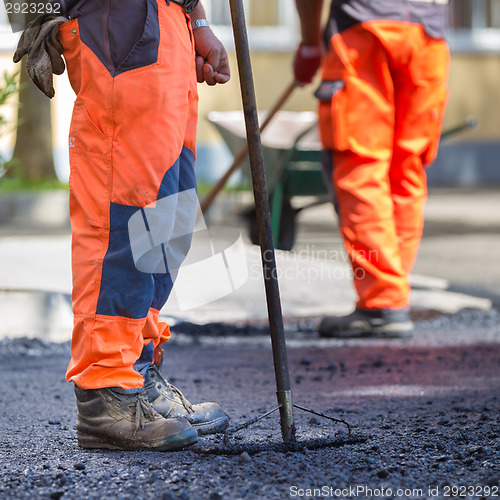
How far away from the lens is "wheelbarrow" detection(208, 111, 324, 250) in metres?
5.38

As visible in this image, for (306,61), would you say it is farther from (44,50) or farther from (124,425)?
(124,425)

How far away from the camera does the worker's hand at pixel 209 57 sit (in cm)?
244

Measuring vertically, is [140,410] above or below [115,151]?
below

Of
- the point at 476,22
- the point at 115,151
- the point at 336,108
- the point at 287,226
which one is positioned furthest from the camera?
the point at 476,22

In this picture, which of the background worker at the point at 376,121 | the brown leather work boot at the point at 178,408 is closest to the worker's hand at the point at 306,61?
the background worker at the point at 376,121

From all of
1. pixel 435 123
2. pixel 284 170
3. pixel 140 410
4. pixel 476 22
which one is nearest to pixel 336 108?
pixel 435 123

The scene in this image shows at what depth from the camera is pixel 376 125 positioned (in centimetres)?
407

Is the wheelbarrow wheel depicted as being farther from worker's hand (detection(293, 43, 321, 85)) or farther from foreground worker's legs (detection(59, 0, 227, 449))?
foreground worker's legs (detection(59, 0, 227, 449))

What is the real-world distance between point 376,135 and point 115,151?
2086mm

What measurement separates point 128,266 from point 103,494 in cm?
59

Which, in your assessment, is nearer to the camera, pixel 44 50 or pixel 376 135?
pixel 44 50

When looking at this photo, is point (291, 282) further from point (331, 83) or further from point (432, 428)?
point (432, 428)

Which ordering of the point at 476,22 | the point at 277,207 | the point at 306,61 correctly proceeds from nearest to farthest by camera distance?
the point at 306,61, the point at 277,207, the point at 476,22

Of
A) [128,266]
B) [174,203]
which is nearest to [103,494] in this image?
[128,266]
